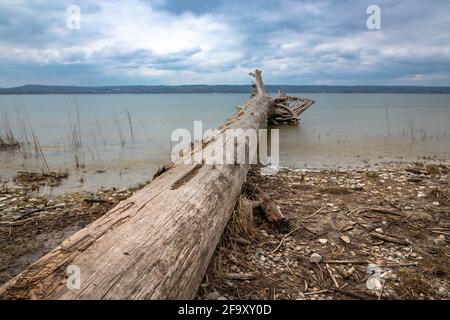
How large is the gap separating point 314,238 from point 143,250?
2.27 meters

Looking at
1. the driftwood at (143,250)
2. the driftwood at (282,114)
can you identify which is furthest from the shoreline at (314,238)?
the driftwood at (282,114)

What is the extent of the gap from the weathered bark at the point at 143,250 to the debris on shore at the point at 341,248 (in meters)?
0.43

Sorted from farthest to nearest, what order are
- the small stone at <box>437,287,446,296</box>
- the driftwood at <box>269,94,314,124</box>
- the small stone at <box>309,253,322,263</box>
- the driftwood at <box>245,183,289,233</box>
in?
the driftwood at <box>269,94,314,124</box> < the driftwood at <box>245,183,289,233</box> < the small stone at <box>309,253,322,263</box> < the small stone at <box>437,287,446,296</box>

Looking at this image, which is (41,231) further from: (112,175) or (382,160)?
(382,160)

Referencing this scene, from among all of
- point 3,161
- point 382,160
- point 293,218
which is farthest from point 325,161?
point 3,161

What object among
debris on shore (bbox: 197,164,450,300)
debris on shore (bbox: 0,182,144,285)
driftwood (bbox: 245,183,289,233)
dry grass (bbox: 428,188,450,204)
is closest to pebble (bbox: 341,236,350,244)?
debris on shore (bbox: 197,164,450,300)

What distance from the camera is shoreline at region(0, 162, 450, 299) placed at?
2.94 meters

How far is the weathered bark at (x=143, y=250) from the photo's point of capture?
1.90 meters

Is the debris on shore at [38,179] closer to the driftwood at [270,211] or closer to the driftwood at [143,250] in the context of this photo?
the driftwood at [143,250]

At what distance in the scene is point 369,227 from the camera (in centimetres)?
411

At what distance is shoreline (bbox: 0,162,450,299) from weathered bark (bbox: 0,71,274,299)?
45 centimetres

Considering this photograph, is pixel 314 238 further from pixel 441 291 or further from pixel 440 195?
pixel 440 195

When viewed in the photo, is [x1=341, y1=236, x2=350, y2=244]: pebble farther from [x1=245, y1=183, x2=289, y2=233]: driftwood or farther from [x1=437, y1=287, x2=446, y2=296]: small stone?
[x1=437, y1=287, x2=446, y2=296]: small stone
